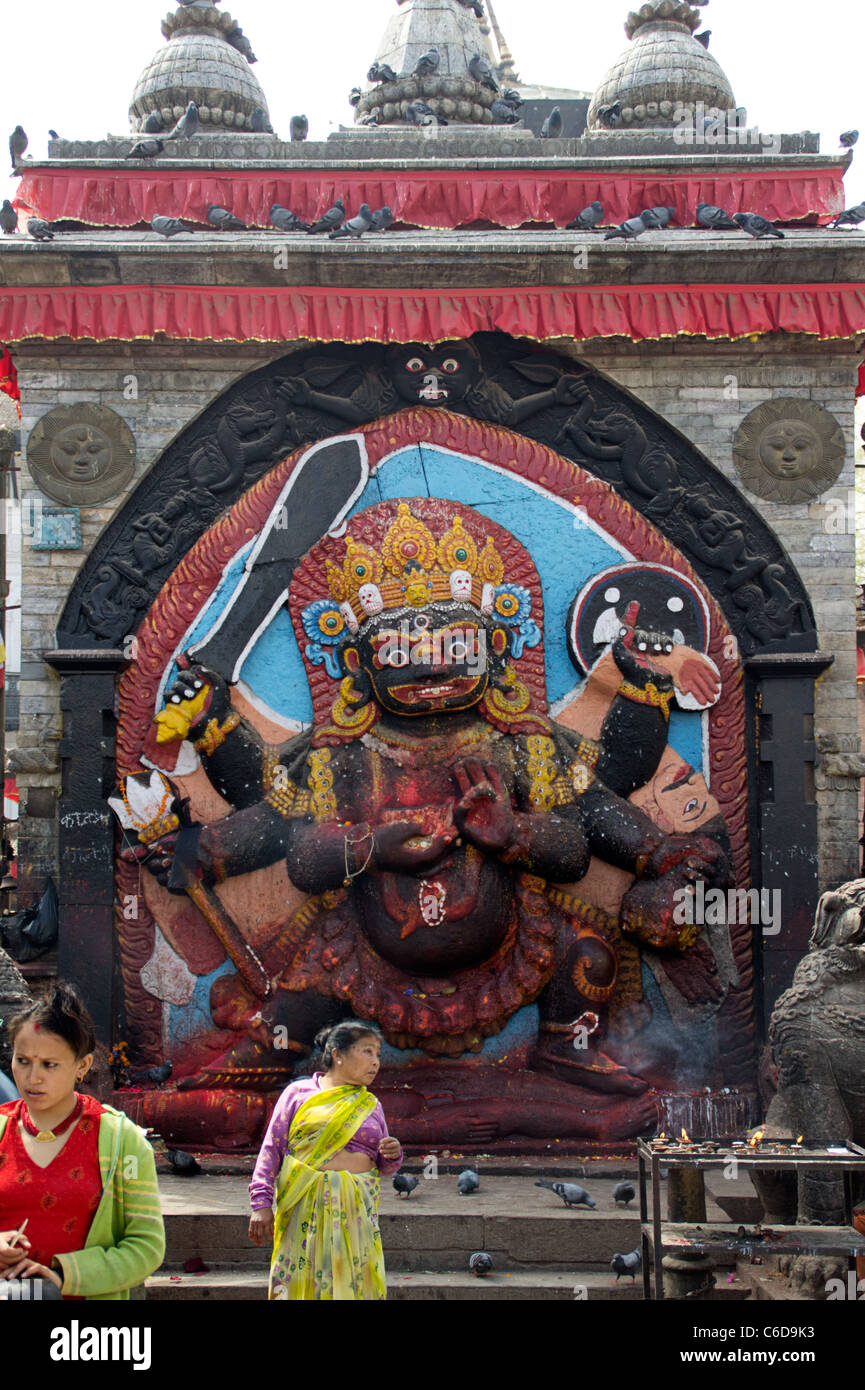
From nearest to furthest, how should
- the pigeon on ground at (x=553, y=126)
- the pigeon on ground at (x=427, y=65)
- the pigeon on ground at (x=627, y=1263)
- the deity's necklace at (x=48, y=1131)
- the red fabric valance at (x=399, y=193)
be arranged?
the deity's necklace at (x=48, y=1131) → the pigeon on ground at (x=627, y=1263) → the red fabric valance at (x=399, y=193) → the pigeon on ground at (x=553, y=126) → the pigeon on ground at (x=427, y=65)

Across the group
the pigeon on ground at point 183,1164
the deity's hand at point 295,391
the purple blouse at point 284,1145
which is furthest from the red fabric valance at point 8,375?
the purple blouse at point 284,1145

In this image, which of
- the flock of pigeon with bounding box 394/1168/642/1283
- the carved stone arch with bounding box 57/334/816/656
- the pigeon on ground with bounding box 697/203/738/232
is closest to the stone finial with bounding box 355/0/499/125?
the pigeon on ground with bounding box 697/203/738/232

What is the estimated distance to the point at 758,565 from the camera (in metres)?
9.88

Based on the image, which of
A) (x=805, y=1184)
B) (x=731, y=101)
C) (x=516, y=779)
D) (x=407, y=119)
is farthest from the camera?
(x=731, y=101)

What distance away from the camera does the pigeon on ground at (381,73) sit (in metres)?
11.6

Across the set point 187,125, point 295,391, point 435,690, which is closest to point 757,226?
point 295,391

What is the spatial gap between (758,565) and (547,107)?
38.8 ft

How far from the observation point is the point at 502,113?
1145cm

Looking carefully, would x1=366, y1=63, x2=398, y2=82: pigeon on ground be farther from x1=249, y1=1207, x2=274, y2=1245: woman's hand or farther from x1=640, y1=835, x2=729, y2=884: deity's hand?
x1=249, y1=1207, x2=274, y2=1245: woman's hand

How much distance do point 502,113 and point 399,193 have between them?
1788mm

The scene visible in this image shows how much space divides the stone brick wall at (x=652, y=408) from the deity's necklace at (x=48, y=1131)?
17.7ft

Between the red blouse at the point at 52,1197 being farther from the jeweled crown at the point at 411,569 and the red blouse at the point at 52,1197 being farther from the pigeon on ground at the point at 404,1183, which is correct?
the jeweled crown at the point at 411,569

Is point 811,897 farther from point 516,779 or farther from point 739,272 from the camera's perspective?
point 739,272
